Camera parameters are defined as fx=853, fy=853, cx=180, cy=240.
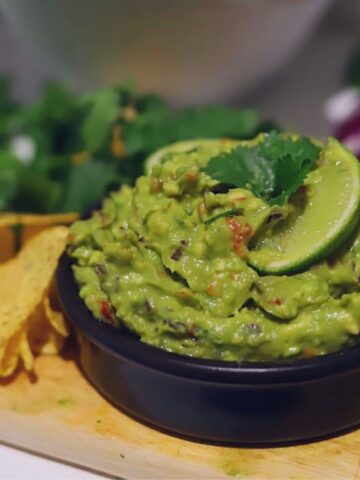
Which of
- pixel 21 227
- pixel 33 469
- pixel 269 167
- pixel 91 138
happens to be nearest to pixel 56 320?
pixel 33 469

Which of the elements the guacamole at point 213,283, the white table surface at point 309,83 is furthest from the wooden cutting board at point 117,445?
the white table surface at point 309,83

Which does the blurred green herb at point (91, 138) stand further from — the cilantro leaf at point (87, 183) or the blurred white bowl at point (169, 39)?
the blurred white bowl at point (169, 39)

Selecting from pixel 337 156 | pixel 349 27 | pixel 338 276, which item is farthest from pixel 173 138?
pixel 349 27

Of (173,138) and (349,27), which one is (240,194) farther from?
(349,27)

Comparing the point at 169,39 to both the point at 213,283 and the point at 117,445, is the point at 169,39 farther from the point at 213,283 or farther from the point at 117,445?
the point at 117,445

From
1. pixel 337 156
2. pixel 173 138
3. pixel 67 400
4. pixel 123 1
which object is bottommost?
pixel 67 400

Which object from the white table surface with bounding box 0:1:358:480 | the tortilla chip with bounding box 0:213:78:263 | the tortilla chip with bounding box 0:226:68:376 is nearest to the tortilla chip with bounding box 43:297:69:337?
the tortilla chip with bounding box 0:226:68:376
